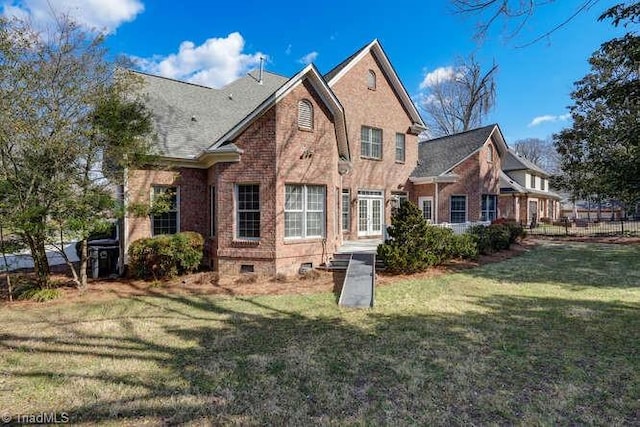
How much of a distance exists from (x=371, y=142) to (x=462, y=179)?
604cm

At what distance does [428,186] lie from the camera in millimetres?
19188

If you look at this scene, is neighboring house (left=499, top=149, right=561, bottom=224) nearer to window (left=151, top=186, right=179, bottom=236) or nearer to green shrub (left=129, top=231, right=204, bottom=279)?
window (left=151, top=186, right=179, bottom=236)

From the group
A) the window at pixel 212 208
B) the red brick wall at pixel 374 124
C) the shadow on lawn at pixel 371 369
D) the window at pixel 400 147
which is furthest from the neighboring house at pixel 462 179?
the shadow on lawn at pixel 371 369

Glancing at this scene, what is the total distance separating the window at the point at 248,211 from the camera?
11133 millimetres

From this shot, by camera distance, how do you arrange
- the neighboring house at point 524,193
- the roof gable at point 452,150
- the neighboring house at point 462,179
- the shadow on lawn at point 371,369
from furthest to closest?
the neighboring house at point 524,193 < the roof gable at point 452,150 < the neighboring house at point 462,179 < the shadow on lawn at point 371,369

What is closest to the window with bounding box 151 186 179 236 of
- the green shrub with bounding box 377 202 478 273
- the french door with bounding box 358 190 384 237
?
the green shrub with bounding box 377 202 478 273

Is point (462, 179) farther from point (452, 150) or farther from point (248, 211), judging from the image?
point (248, 211)

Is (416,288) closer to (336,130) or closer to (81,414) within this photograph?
(336,130)

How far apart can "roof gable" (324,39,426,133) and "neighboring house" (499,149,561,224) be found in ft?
41.5

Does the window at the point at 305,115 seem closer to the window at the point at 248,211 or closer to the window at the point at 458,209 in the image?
the window at the point at 248,211

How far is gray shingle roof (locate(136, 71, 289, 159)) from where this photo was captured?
1270 centimetres

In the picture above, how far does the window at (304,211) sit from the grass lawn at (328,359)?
125 inches

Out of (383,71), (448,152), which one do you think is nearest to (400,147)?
(448,152)

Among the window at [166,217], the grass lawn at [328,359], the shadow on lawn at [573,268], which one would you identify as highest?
the window at [166,217]
